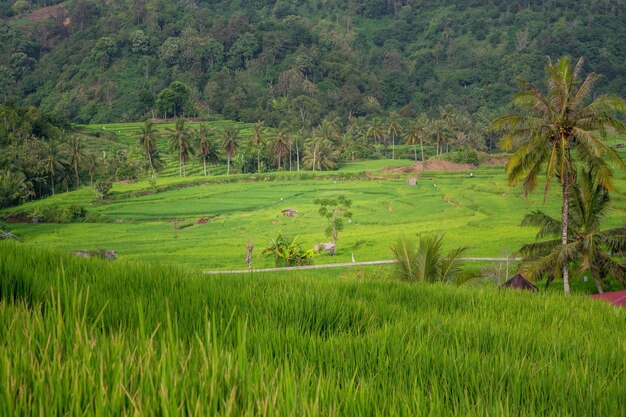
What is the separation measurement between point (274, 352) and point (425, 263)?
549 inches

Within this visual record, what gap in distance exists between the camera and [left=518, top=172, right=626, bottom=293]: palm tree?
18938 millimetres

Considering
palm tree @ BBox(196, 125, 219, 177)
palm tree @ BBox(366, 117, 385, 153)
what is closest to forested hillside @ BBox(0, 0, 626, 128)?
palm tree @ BBox(366, 117, 385, 153)

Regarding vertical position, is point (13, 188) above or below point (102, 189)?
above

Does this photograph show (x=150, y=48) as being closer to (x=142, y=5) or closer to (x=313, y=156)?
(x=142, y=5)

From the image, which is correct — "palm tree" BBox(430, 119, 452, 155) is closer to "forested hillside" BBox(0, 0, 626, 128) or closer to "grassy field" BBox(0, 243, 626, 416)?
"forested hillside" BBox(0, 0, 626, 128)

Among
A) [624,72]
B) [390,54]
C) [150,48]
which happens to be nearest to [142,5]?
[150,48]

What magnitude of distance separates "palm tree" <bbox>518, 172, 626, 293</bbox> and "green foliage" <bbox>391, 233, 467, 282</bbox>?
15.4 feet

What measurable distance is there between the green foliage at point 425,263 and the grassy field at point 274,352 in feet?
37.4

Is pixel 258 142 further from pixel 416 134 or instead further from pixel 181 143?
pixel 416 134

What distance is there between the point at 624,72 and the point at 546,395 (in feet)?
423

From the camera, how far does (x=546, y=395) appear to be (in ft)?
5.24

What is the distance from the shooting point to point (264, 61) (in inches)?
4921

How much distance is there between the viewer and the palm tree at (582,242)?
18.9m

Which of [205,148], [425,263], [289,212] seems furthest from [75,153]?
[425,263]
